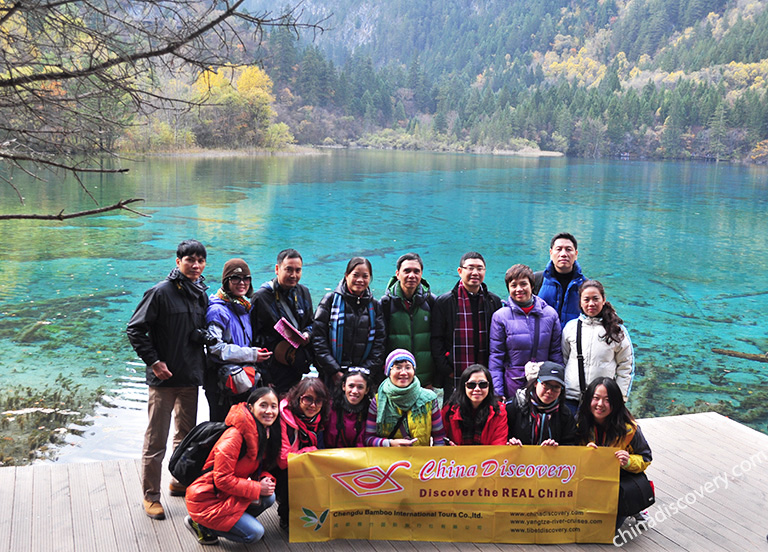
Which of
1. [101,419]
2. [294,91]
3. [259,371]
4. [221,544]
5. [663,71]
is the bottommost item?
[101,419]

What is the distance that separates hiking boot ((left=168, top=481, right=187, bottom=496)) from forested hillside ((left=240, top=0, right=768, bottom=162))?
43.4 m

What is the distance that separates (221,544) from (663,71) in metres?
138

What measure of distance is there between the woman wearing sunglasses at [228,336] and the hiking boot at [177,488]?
16.4 inches

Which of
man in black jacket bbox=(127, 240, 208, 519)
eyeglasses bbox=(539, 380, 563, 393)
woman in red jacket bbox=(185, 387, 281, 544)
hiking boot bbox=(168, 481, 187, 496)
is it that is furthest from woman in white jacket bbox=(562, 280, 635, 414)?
hiking boot bbox=(168, 481, 187, 496)

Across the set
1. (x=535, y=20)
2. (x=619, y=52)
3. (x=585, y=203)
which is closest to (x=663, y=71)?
(x=619, y=52)

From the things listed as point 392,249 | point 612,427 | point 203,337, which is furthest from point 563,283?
point 392,249

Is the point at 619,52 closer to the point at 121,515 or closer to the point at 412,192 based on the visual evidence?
the point at 412,192

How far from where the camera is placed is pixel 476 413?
12.1 feet

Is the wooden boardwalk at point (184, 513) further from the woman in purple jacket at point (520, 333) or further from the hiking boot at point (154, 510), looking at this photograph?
the woman in purple jacket at point (520, 333)

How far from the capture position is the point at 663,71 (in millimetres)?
123875

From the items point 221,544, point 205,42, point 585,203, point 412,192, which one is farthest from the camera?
point 412,192

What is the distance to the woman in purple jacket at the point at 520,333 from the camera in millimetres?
4133

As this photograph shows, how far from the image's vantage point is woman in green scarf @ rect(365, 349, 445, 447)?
3516 mm

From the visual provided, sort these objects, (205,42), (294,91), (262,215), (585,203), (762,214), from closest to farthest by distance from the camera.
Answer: (205,42), (262,215), (762,214), (585,203), (294,91)
